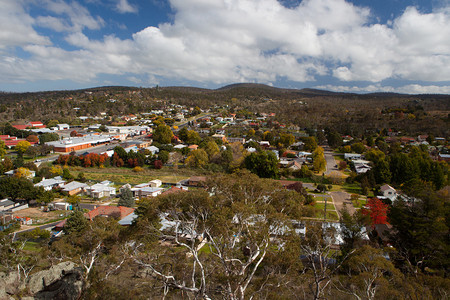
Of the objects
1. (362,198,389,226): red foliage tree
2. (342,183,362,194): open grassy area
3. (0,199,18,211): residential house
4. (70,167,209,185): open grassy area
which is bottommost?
(70,167,209,185): open grassy area

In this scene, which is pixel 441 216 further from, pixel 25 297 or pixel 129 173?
pixel 129 173

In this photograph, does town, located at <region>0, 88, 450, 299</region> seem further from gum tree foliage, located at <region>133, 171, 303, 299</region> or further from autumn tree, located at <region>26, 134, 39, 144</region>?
autumn tree, located at <region>26, 134, 39, 144</region>

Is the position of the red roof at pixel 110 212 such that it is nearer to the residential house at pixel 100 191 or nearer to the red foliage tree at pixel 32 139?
the residential house at pixel 100 191

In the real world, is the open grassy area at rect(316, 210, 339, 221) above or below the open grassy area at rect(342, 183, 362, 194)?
above

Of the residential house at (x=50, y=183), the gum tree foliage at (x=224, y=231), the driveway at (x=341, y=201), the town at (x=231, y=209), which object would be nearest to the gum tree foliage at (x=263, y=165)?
the town at (x=231, y=209)

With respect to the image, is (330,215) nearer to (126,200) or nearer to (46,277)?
(126,200)

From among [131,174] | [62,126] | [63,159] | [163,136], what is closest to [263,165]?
[131,174]

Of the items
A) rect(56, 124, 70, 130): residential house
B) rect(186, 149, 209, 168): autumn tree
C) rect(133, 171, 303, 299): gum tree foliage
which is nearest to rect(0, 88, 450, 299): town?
rect(133, 171, 303, 299): gum tree foliage
